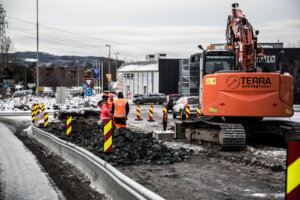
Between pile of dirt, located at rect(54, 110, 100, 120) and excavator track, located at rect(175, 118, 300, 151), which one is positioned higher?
excavator track, located at rect(175, 118, 300, 151)

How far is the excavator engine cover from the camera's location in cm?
1189

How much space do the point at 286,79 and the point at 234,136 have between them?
7.09 feet

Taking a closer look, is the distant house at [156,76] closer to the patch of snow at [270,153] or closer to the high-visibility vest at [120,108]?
the high-visibility vest at [120,108]

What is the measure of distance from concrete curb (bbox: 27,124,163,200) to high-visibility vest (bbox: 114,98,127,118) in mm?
2446

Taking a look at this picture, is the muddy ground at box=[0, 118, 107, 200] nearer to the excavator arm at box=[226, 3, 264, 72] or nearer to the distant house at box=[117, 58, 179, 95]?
the excavator arm at box=[226, 3, 264, 72]

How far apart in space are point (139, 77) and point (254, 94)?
71.6 meters

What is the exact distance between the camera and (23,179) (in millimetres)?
9547

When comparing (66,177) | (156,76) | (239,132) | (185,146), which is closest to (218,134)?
(239,132)

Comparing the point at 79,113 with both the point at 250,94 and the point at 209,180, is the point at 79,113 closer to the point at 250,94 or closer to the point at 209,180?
the point at 250,94

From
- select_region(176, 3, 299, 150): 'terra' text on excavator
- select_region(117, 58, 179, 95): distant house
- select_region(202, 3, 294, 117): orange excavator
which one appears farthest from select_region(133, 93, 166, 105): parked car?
select_region(202, 3, 294, 117): orange excavator

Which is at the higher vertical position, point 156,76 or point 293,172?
point 156,76

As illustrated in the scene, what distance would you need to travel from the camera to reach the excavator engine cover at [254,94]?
11.9 m

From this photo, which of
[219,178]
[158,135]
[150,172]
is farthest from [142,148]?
[158,135]

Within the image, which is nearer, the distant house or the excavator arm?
the excavator arm
